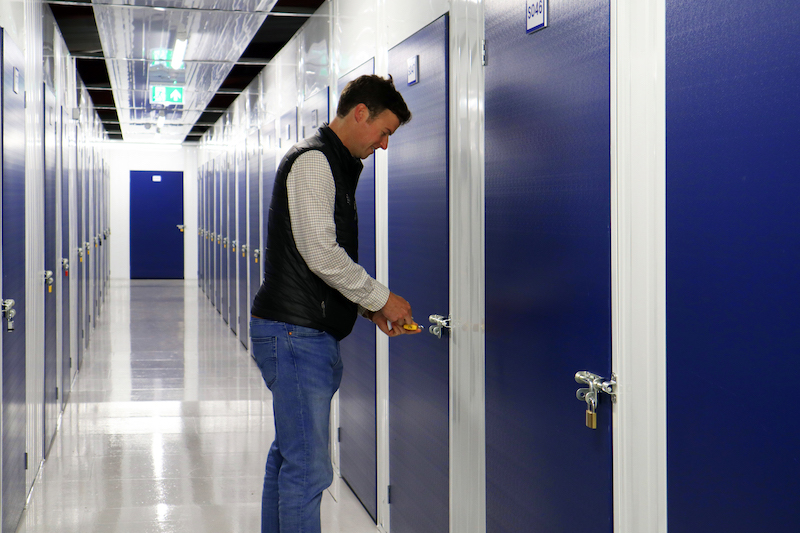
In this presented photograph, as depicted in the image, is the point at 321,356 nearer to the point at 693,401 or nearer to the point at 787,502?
the point at 693,401

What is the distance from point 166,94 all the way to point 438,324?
657cm

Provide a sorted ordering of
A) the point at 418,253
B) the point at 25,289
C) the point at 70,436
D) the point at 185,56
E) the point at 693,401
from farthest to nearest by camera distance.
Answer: the point at 185,56 → the point at 70,436 → the point at 25,289 → the point at 418,253 → the point at 693,401

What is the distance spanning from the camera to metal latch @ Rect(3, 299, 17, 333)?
2.83 metres

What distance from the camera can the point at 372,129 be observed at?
234cm

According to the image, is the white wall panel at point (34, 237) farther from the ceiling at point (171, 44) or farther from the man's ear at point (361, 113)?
the man's ear at point (361, 113)

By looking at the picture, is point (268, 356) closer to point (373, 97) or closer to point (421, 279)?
point (421, 279)

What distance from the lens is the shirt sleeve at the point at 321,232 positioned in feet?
7.09

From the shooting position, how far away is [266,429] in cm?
483

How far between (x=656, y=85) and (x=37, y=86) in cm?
347

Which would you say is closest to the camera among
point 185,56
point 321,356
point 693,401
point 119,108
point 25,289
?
point 693,401

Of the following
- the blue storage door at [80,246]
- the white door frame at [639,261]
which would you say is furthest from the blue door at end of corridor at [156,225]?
the white door frame at [639,261]

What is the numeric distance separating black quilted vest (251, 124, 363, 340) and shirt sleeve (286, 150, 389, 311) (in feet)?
0.15

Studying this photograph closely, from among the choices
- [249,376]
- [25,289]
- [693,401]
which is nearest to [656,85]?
[693,401]

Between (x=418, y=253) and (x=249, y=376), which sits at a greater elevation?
(x=418, y=253)
